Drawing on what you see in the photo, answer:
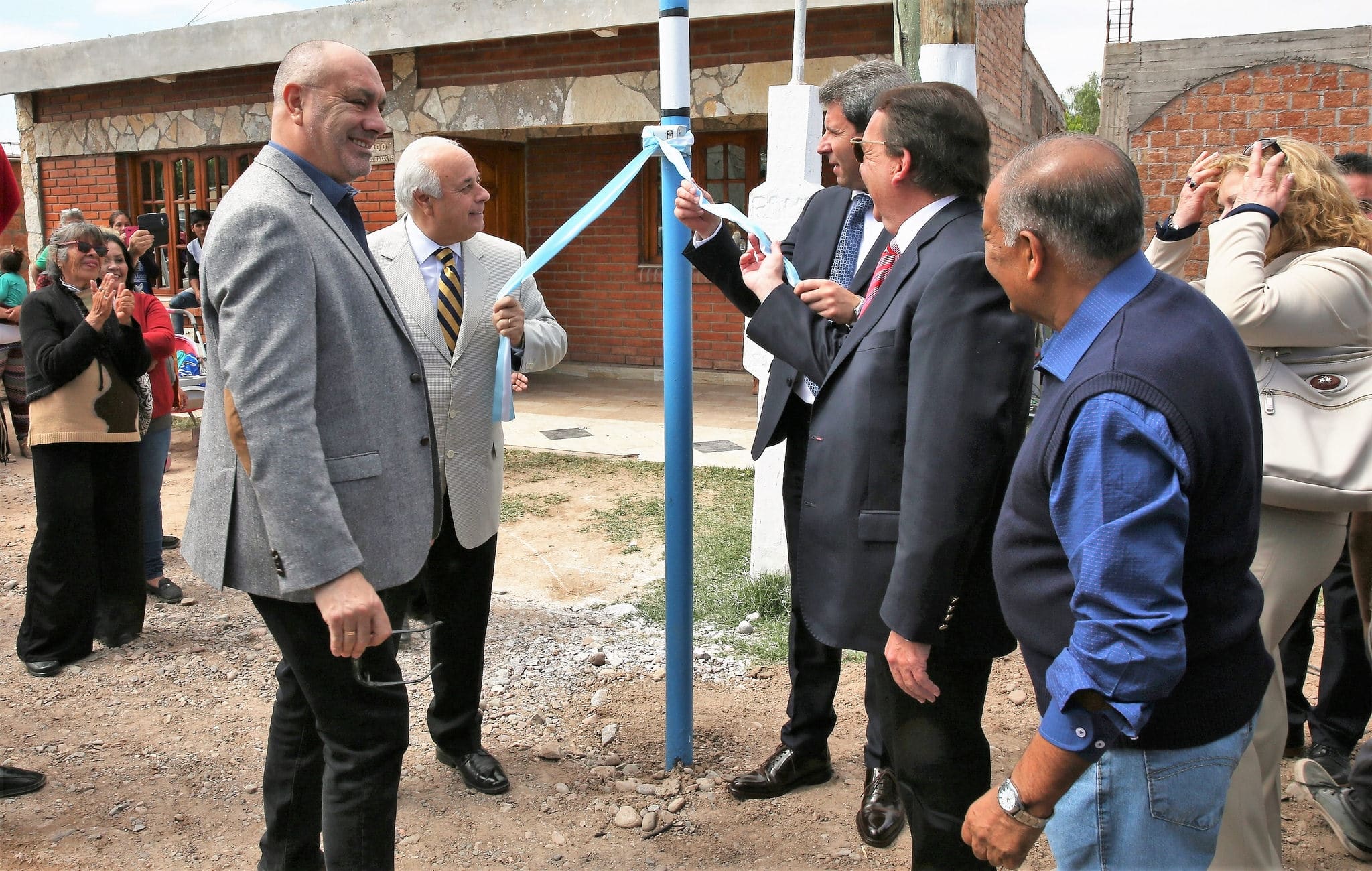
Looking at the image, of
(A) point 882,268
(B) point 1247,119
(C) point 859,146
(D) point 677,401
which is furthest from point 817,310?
(B) point 1247,119

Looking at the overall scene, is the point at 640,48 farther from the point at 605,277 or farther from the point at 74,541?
the point at 74,541

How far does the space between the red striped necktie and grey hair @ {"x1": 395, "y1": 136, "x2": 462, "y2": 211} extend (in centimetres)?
130

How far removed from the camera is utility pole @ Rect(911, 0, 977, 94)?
13.7ft

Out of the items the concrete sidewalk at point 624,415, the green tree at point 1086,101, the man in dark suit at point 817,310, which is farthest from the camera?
the green tree at point 1086,101

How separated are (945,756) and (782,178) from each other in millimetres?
2978

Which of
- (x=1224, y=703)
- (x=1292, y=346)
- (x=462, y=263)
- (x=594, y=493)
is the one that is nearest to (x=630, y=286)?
(x=594, y=493)

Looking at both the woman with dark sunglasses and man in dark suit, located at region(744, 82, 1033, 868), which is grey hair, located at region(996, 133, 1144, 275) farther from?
the woman with dark sunglasses

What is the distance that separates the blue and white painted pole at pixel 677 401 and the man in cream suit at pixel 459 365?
1.61 ft

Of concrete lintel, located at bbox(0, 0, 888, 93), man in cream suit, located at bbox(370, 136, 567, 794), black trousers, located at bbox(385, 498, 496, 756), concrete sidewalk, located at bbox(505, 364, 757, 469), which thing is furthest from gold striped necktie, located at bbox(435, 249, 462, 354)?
concrete lintel, located at bbox(0, 0, 888, 93)

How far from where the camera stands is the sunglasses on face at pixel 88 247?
4.25m

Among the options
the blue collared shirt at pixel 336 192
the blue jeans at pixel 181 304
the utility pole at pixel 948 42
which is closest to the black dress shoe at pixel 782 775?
the blue collared shirt at pixel 336 192

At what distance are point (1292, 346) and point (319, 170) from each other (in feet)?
7.71

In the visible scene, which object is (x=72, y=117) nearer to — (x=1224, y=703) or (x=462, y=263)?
(x=462, y=263)

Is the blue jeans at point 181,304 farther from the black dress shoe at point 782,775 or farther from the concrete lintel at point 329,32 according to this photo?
the black dress shoe at point 782,775
